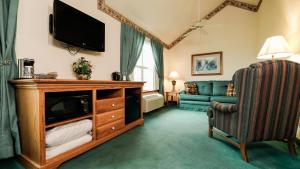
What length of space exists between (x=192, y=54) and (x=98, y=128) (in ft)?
14.8

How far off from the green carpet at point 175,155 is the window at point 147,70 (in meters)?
2.34

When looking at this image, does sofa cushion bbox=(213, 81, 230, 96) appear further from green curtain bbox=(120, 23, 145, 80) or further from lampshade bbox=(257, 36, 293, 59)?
green curtain bbox=(120, 23, 145, 80)

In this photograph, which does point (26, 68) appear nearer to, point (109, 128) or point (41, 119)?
point (41, 119)

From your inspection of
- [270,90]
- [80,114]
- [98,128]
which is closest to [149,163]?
[98,128]

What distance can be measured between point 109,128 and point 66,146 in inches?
24.6

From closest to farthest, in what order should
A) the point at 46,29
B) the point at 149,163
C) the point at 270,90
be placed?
the point at 270,90 < the point at 149,163 < the point at 46,29

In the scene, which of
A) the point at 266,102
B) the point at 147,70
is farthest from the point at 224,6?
the point at 266,102

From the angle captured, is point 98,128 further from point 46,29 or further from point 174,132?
point 46,29

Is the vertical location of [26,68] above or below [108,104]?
above

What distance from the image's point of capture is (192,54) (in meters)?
5.45

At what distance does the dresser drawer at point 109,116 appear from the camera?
195 cm

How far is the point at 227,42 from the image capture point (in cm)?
→ 490

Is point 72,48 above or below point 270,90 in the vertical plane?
above

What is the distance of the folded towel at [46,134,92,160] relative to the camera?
1.45 m
